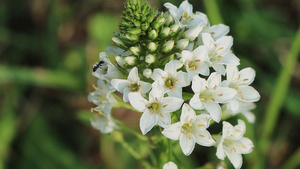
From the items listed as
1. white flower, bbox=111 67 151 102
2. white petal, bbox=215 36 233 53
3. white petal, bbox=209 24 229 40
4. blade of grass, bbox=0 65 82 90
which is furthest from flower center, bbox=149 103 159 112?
blade of grass, bbox=0 65 82 90

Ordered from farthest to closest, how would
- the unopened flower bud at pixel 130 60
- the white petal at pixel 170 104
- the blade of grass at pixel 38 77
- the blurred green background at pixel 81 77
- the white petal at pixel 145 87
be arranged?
1. the blade of grass at pixel 38 77
2. the blurred green background at pixel 81 77
3. the unopened flower bud at pixel 130 60
4. the white petal at pixel 145 87
5. the white petal at pixel 170 104

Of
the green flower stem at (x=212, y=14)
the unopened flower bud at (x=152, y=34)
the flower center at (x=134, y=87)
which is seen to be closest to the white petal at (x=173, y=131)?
the flower center at (x=134, y=87)

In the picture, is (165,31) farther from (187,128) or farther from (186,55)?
(187,128)

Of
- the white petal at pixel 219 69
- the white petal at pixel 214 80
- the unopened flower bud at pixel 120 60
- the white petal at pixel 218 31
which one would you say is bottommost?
the white petal at pixel 214 80

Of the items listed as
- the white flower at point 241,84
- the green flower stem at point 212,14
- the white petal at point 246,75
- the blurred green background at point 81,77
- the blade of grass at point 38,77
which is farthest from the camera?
the blade of grass at point 38,77

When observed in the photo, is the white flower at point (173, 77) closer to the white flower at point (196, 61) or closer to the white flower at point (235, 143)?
the white flower at point (196, 61)

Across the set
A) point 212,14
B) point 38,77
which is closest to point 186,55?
point 212,14

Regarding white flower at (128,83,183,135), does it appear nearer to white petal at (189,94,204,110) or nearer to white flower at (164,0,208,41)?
white petal at (189,94,204,110)
